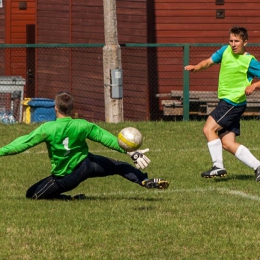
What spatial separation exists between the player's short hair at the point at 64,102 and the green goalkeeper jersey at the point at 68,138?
3.8 inches

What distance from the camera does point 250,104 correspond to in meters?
22.2

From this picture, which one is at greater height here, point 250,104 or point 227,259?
point 250,104

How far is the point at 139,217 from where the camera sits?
406 inches

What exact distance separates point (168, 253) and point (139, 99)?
14.7 m

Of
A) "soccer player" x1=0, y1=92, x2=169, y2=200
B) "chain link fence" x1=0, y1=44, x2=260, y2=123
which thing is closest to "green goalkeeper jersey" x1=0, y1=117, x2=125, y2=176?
"soccer player" x1=0, y1=92, x2=169, y2=200

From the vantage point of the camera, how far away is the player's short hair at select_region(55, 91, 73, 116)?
10.9m

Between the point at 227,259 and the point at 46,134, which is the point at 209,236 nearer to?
the point at 227,259

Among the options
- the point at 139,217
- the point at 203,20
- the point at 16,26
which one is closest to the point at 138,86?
the point at 203,20

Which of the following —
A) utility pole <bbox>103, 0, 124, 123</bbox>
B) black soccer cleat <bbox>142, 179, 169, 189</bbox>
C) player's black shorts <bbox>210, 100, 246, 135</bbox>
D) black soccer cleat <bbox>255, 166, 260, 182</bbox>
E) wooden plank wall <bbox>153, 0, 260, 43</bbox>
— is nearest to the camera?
black soccer cleat <bbox>142, 179, 169, 189</bbox>

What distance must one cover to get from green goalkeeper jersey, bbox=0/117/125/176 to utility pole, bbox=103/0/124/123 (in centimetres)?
957

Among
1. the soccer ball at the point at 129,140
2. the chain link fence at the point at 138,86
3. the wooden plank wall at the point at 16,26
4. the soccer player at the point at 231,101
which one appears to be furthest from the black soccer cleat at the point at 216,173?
Result: the wooden plank wall at the point at 16,26

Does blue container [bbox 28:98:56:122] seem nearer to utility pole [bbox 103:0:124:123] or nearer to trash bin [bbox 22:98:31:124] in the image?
trash bin [bbox 22:98:31:124]

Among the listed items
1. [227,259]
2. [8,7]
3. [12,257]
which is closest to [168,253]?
[227,259]

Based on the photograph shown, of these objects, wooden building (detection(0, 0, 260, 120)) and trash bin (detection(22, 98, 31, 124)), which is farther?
trash bin (detection(22, 98, 31, 124))
